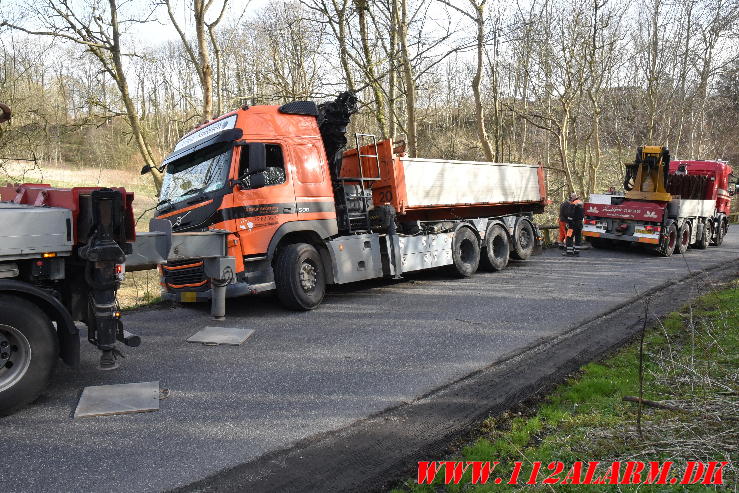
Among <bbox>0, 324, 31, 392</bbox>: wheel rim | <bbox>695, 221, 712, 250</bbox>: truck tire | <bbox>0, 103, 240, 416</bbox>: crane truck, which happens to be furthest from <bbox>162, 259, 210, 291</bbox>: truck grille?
<bbox>695, 221, 712, 250</bbox>: truck tire

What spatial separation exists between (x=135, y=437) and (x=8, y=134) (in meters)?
11.6

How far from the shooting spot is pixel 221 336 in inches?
255

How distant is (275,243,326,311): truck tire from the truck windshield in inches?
58.3

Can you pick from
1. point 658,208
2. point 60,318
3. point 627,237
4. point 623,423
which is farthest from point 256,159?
point 658,208

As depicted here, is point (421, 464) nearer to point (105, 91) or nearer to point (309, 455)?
point (309, 455)

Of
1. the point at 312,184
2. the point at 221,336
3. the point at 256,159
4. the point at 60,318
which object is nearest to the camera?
the point at 60,318

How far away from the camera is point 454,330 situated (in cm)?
670

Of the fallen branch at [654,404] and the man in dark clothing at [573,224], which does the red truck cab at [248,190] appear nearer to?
the fallen branch at [654,404]

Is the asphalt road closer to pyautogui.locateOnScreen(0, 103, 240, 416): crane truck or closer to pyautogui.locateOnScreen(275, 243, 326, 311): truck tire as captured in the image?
pyautogui.locateOnScreen(275, 243, 326, 311): truck tire

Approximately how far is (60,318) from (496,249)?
31.9 feet

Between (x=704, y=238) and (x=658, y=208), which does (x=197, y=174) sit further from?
(x=704, y=238)

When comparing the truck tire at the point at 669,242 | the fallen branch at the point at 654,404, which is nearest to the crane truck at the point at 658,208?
the truck tire at the point at 669,242

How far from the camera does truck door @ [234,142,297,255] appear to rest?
7.34m

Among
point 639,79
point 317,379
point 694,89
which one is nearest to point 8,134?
point 317,379
